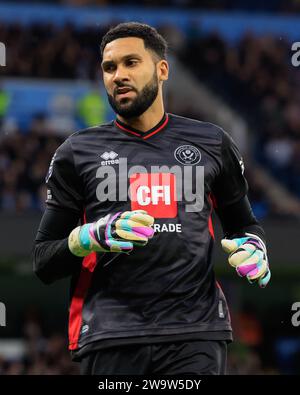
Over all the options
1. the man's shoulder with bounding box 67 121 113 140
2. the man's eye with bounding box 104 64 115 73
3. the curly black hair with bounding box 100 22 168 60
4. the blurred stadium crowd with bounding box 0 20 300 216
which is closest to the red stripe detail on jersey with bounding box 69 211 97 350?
the man's shoulder with bounding box 67 121 113 140

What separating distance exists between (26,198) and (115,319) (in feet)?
29.5

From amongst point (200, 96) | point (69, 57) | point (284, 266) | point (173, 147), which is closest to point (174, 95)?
point (200, 96)

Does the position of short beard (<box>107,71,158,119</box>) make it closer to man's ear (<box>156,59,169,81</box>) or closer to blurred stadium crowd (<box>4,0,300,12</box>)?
man's ear (<box>156,59,169,81</box>)

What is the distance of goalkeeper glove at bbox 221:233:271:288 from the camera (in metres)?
4.26

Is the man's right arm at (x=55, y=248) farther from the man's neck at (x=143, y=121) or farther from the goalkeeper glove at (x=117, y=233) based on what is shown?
the man's neck at (x=143, y=121)

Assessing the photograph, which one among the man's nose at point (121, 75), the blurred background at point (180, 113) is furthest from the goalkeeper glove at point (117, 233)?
the blurred background at point (180, 113)

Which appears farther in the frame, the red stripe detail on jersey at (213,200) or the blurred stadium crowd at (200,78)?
the blurred stadium crowd at (200,78)

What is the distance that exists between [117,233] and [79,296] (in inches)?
19.0

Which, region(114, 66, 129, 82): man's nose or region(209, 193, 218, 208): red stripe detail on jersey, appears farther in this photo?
region(209, 193, 218, 208): red stripe detail on jersey

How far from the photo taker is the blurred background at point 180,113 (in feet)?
44.0

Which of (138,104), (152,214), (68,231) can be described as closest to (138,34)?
(138,104)

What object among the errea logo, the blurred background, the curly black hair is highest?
the blurred background

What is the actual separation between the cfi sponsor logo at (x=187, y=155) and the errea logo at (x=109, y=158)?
0.27 meters

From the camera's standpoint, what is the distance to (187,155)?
4.50 meters
